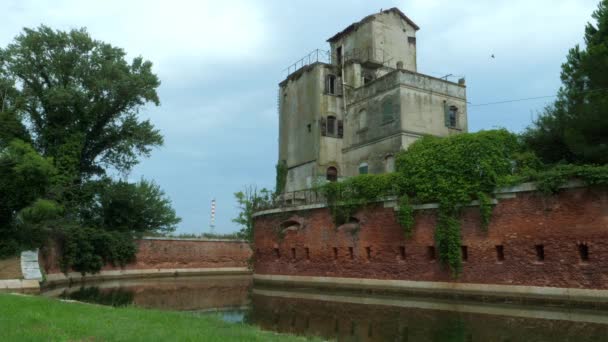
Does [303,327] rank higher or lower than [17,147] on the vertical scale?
lower

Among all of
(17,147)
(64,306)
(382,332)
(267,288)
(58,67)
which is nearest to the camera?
(64,306)

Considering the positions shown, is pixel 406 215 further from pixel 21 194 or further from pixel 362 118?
pixel 21 194

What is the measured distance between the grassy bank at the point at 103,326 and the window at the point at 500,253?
11.1m

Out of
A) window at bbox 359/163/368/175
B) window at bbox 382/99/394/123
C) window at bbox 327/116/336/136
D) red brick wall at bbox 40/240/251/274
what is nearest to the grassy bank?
window at bbox 382/99/394/123

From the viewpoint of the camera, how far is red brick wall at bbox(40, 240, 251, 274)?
37719 millimetres

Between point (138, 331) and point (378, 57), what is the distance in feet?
87.7

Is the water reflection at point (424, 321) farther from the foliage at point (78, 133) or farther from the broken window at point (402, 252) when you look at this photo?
the foliage at point (78, 133)

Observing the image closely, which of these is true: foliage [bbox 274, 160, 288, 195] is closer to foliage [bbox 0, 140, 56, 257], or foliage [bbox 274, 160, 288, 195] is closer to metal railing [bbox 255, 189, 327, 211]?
metal railing [bbox 255, 189, 327, 211]

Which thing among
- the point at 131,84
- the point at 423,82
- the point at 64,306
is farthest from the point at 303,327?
the point at 131,84

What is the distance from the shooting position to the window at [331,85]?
3231 cm

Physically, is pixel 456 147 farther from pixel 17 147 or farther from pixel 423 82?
pixel 17 147

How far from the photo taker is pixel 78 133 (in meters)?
32.9

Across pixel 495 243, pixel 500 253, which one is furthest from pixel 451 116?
pixel 500 253

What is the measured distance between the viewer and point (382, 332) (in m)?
13.7
